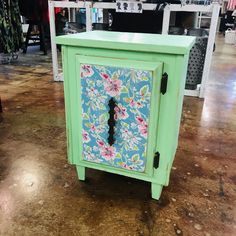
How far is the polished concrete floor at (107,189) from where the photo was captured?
1115 mm

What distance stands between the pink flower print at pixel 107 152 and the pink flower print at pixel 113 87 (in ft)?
0.88

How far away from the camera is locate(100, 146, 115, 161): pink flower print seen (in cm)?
121

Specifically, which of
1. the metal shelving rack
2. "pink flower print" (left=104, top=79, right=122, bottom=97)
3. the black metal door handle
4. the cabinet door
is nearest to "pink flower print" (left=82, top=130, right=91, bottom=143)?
the cabinet door

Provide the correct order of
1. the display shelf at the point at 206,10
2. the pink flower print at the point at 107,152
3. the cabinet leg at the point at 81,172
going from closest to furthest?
1. the pink flower print at the point at 107,152
2. the cabinet leg at the point at 81,172
3. the display shelf at the point at 206,10

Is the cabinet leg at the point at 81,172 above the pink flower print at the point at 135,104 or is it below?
below

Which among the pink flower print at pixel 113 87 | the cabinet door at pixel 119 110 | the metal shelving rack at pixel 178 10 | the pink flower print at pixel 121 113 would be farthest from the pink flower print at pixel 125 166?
the metal shelving rack at pixel 178 10

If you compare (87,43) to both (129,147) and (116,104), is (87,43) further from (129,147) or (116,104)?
(129,147)

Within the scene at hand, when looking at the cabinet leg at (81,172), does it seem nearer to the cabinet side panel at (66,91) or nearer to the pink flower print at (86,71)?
the cabinet side panel at (66,91)

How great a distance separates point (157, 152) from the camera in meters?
1.15

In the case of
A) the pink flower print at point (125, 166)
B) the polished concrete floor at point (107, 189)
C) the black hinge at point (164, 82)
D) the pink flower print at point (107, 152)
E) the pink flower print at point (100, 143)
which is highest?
the black hinge at point (164, 82)

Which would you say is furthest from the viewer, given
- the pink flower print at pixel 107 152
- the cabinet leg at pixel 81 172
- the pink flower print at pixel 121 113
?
the cabinet leg at pixel 81 172

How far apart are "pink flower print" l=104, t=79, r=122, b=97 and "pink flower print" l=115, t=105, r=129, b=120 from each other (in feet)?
0.20

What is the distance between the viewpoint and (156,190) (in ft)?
4.08

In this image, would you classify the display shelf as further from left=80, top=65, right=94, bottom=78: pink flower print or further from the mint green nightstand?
left=80, top=65, right=94, bottom=78: pink flower print
